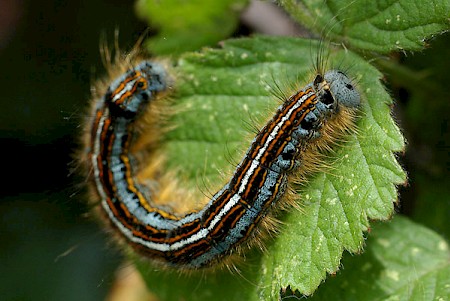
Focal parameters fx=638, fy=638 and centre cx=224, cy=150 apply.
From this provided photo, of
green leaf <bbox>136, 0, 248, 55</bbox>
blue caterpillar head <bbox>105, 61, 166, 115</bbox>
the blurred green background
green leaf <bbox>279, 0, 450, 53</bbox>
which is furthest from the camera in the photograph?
the blurred green background

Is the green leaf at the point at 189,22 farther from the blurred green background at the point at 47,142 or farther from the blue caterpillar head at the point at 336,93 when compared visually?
the blue caterpillar head at the point at 336,93

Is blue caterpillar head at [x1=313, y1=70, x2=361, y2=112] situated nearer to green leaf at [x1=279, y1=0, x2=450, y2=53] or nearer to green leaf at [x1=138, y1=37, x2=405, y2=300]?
green leaf at [x1=138, y1=37, x2=405, y2=300]

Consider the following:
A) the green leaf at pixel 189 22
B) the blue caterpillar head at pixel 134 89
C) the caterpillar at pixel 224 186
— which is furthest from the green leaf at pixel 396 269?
the green leaf at pixel 189 22

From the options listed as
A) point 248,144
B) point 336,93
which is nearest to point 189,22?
point 248,144

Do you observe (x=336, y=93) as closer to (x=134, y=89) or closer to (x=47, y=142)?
(x=134, y=89)

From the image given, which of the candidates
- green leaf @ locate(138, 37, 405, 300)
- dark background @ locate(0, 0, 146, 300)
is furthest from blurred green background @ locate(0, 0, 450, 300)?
green leaf @ locate(138, 37, 405, 300)
